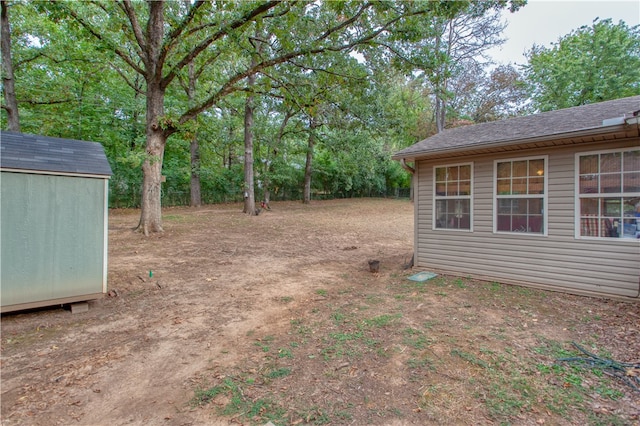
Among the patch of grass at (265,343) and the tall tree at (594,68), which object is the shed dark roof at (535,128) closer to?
the patch of grass at (265,343)

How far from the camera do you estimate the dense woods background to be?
7605 mm

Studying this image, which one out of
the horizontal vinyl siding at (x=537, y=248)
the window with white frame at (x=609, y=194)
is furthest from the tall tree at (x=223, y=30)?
the window with white frame at (x=609, y=194)

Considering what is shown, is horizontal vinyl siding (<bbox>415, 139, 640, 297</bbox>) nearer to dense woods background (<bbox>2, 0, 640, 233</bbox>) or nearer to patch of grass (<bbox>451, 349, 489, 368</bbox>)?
patch of grass (<bbox>451, 349, 489, 368</bbox>)

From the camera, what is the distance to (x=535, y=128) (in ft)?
16.8

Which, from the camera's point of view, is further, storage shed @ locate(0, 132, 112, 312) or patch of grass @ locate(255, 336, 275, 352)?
storage shed @ locate(0, 132, 112, 312)

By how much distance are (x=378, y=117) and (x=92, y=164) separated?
10.3m

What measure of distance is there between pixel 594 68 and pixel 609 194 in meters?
14.9

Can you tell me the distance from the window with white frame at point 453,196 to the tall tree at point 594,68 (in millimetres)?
13514

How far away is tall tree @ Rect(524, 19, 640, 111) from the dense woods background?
6 centimetres

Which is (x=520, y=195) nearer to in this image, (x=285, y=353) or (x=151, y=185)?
(x=285, y=353)

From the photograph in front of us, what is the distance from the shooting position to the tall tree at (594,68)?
14.1m

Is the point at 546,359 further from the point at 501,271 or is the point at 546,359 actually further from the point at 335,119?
the point at 335,119

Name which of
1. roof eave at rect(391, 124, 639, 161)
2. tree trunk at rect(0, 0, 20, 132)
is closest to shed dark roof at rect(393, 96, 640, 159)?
roof eave at rect(391, 124, 639, 161)

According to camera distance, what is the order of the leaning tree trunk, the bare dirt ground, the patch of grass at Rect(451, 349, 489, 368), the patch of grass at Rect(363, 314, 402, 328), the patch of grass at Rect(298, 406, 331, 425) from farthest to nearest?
the leaning tree trunk
the patch of grass at Rect(363, 314, 402, 328)
the patch of grass at Rect(451, 349, 489, 368)
the bare dirt ground
the patch of grass at Rect(298, 406, 331, 425)
